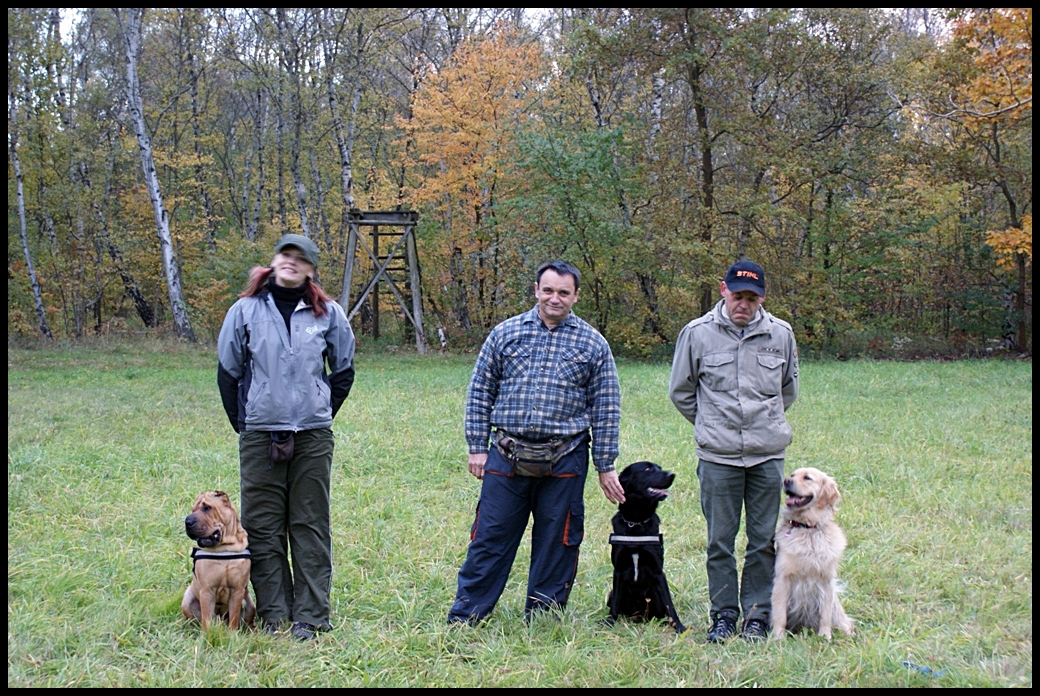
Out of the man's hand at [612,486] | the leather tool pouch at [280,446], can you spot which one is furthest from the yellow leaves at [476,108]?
the leather tool pouch at [280,446]

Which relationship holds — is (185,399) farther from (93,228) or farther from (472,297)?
(93,228)

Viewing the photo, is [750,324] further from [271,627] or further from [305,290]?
[271,627]

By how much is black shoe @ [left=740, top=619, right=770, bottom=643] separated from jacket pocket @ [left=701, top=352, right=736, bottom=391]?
1184 millimetres

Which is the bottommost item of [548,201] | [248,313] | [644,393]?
[644,393]

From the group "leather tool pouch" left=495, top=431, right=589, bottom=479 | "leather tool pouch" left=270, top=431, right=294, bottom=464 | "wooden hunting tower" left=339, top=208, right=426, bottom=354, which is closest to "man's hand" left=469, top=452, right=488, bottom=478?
"leather tool pouch" left=495, top=431, right=589, bottom=479

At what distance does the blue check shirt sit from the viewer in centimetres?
416

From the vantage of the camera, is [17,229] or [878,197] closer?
[878,197]

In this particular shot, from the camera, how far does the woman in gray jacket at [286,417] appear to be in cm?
407

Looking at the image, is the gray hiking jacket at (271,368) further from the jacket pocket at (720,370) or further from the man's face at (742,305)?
the man's face at (742,305)

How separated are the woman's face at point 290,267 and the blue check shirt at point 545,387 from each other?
974 mm

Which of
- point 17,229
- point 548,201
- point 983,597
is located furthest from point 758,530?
point 17,229

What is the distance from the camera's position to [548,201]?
20031mm

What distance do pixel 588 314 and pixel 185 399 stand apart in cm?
1145

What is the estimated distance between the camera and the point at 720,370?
14.0 ft
